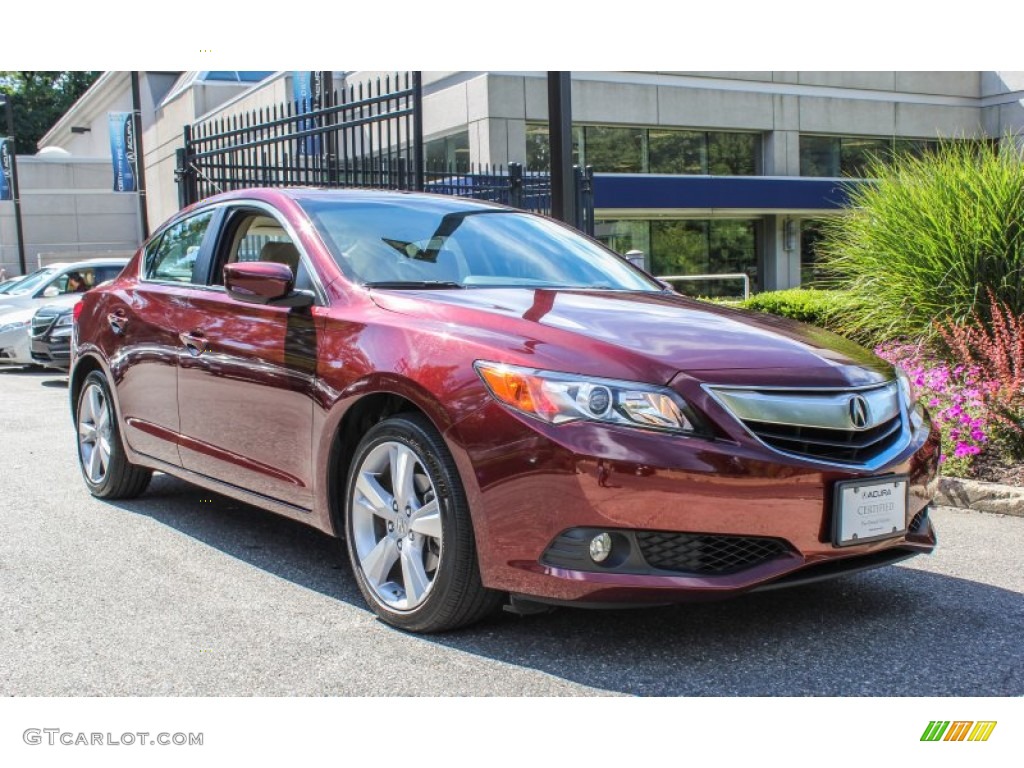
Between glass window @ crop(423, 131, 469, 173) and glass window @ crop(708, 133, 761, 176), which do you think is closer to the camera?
glass window @ crop(423, 131, 469, 173)

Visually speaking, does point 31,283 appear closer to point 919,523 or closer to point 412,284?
point 412,284

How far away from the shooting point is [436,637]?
381 cm

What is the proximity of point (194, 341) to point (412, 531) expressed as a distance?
5.90 ft

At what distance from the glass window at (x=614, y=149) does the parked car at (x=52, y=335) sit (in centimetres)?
1642

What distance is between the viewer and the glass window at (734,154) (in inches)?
1200

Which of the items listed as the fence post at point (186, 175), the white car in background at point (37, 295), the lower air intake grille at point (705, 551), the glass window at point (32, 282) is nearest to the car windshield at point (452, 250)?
the lower air intake grille at point (705, 551)

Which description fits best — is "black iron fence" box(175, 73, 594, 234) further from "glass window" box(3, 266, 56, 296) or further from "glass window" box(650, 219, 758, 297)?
"glass window" box(650, 219, 758, 297)

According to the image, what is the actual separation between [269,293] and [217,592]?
1228mm

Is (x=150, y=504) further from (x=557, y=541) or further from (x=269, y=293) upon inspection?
(x=557, y=541)

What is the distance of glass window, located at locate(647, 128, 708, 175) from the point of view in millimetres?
29297

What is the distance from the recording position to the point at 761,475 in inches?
132

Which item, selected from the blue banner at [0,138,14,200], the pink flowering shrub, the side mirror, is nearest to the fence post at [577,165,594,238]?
the pink flowering shrub

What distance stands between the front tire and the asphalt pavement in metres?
0.77
